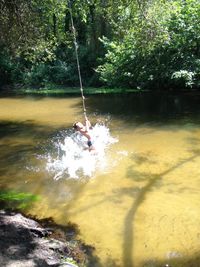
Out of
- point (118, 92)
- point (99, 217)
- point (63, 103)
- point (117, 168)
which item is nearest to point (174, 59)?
point (118, 92)

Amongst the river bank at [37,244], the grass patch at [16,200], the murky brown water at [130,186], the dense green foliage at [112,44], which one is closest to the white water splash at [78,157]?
the murky brown water at [130,186]

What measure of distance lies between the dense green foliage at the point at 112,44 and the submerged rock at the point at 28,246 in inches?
340

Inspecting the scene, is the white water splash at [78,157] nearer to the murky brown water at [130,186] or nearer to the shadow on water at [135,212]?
the murky brown water at [130,186]

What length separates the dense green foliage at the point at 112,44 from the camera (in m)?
14.0

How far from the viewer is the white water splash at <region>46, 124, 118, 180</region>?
10.2 metres

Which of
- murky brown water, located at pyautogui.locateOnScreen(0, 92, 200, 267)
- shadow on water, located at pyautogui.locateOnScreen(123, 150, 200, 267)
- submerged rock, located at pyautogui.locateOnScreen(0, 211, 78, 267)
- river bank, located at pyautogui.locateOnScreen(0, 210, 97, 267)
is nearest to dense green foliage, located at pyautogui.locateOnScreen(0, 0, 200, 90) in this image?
murky brown water, located at pyautogui.locateOnScreen(0, 92, 200, 267)

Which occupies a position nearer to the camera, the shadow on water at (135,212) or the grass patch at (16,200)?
the shadow on water at (135,212)

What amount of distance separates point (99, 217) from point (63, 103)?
1496 cm

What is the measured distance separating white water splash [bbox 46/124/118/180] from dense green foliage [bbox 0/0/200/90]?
14.4 ft

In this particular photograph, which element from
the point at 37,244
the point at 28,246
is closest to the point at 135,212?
the point at 37,244

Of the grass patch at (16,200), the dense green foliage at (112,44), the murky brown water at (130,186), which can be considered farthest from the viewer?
the dense green foliage at (112,44)

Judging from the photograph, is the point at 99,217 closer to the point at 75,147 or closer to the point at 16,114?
the point at 75,147

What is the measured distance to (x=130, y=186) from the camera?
8859mm

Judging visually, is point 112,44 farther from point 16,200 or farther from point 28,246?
point 28,246
